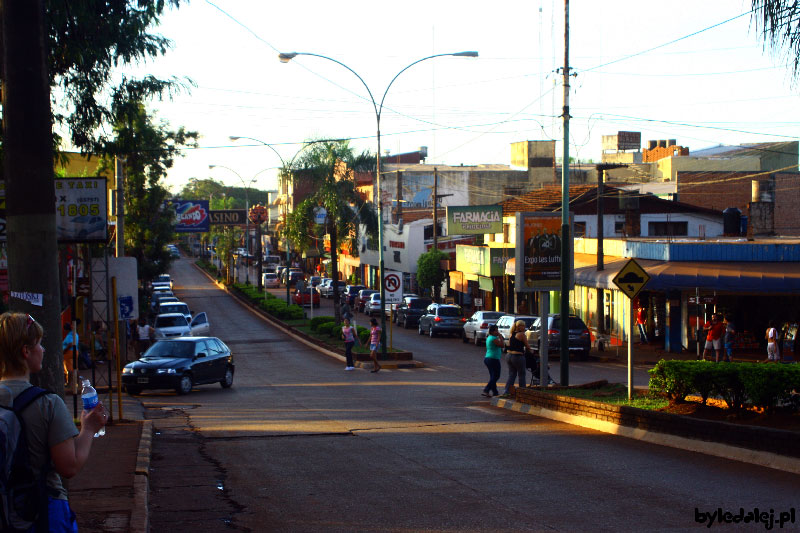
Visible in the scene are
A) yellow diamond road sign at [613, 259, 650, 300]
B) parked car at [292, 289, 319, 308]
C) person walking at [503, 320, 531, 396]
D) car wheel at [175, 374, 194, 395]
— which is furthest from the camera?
parked car at [292, 289, 319, 308]

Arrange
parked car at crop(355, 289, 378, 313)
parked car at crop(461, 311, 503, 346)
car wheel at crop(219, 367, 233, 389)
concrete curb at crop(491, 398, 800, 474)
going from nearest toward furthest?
concrete curb at crop(491, 398, 800, 474)
car wheel at crop(219, 367, 233, 389)
parked car at crop(461, 311, 503, 346)
parked car at crop(355, 289, 378, 313)

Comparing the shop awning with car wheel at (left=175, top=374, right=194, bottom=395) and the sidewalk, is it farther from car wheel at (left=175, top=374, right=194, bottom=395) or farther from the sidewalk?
the sidewalk

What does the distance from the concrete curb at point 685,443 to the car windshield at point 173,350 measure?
10075mm

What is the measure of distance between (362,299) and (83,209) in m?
48.8

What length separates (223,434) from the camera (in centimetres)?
1490

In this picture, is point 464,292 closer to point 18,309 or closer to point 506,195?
point 506,195

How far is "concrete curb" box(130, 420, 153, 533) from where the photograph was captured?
7.86m

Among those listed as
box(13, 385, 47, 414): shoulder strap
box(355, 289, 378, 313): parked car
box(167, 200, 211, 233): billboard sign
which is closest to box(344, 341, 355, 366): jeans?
box(167, 200, 211, 233): billboard sign

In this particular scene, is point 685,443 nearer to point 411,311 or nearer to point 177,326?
point 177,326

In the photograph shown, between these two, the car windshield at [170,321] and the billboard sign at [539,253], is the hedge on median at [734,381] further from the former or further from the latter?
the car windshield at [170,321]

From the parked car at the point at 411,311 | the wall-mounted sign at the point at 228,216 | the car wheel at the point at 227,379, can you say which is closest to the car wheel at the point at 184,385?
the car wheel at the point at 227,379

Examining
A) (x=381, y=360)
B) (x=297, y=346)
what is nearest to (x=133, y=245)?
(x=297, y=346)

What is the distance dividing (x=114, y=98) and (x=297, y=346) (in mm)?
26380

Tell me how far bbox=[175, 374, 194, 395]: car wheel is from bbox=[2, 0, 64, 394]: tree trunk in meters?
16.0
